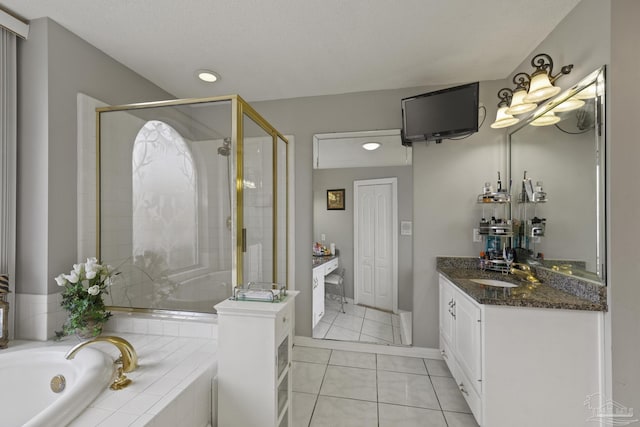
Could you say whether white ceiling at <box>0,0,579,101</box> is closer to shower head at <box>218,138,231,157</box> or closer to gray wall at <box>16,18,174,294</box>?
gray wall at <box>16,18,174,294</box>

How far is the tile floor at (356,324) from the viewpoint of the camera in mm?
2580

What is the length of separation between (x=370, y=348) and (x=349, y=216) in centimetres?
125

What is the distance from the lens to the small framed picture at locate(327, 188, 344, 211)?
2.66m

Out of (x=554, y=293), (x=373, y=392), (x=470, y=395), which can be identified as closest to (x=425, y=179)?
(x=554, y=293)

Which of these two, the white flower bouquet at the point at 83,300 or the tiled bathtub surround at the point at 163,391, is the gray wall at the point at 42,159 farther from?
the tiled bathtub surround at the point at 163,391

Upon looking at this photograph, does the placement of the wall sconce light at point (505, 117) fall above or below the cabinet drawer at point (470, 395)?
above

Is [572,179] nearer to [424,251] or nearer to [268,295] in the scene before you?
[424,251]

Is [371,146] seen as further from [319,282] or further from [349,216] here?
→ [319,282]

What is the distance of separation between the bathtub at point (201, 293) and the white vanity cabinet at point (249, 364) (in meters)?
0.48

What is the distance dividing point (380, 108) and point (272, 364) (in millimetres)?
2301

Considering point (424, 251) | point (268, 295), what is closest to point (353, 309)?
point (424, 251)

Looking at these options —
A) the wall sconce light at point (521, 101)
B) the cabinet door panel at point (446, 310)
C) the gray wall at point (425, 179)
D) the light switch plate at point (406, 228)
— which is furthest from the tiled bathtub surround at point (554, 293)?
the wall sconce light at point (521, 101)

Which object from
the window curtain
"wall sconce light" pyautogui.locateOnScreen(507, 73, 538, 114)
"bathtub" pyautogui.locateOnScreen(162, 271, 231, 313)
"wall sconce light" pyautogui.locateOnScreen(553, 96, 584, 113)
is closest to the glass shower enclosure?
"bathtub" pyautogui.locateOnScreen(162, 271, 231, 313)

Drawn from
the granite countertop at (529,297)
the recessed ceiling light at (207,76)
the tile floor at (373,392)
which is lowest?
the tile floor at (373,392)
